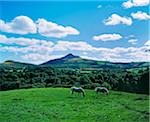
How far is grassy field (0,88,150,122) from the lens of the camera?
12.1 m

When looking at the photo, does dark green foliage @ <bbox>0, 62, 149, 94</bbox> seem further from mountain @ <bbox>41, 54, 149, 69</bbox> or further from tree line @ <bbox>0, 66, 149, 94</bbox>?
mountain @ <bbox>41, 54, 149, 69</bbox>

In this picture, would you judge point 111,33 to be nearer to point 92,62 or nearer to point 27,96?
point 92,62

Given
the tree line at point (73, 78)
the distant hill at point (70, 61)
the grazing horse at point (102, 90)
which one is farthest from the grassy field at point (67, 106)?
the distant hill at point (70, 61)

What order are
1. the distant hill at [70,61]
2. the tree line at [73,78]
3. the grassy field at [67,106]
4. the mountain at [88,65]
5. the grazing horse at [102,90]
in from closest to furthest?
the grassy field at [67,106], the tree line at [73,78], the grazing horse at [102,90], the distant hill at [70,61], the mountain at [88,65]

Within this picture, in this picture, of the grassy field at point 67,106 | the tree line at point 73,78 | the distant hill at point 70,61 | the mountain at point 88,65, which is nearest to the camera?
the grassy field at point 67,106

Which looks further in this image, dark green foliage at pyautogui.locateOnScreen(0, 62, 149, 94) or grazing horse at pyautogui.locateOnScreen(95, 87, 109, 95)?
grazing horse at pyautogui.locateOnScreen(95, 87, 109, 95)

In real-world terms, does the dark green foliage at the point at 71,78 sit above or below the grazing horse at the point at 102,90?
above

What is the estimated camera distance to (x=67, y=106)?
14367mm

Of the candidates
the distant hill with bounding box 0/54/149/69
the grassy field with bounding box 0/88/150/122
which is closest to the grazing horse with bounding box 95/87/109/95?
the grassy field with bounding box 0/88/150/122

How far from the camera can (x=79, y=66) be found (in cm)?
2198

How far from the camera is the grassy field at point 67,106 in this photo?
39.8 feet

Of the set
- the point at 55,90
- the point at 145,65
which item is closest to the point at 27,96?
the point at 55,90

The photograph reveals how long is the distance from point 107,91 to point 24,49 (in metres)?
4.93

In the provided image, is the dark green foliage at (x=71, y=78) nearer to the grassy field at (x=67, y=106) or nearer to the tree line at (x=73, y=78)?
the tree line at (x=73, y=78)
